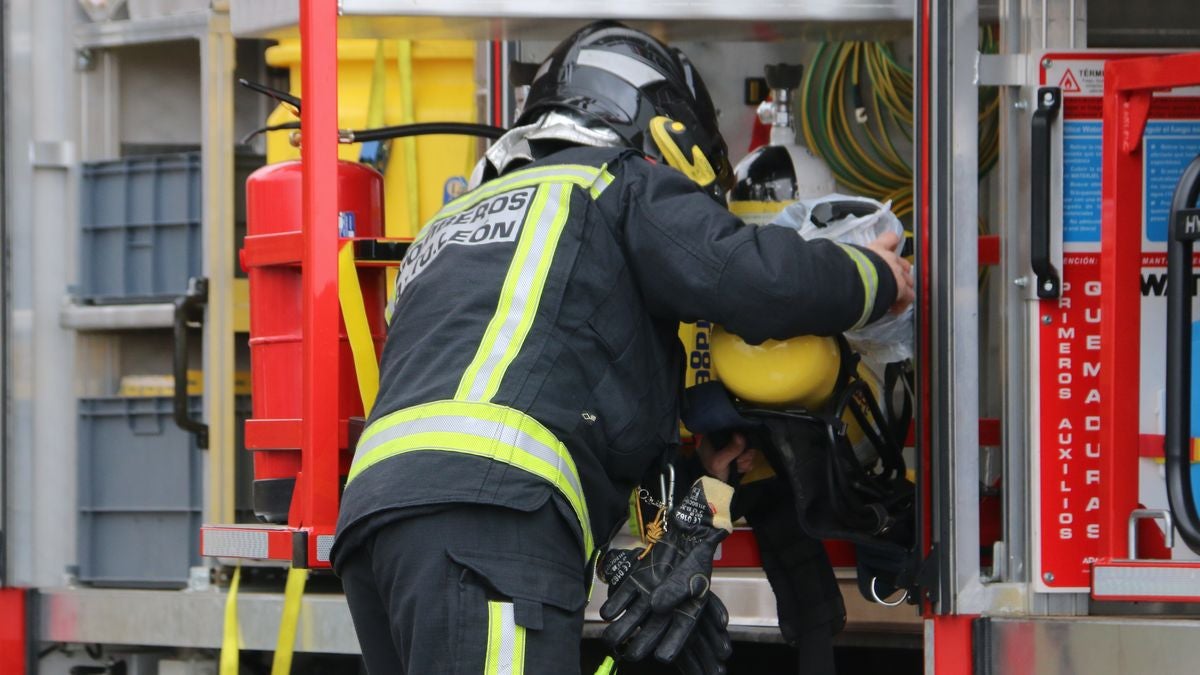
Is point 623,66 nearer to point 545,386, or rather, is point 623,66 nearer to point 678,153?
point 678,153

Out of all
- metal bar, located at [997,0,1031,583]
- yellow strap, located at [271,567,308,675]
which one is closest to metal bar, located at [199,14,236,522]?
yellow strap, located at [271,567,308,675]

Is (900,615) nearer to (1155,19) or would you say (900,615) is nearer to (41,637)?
(1155,19)

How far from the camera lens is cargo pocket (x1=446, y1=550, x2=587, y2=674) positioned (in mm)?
2209

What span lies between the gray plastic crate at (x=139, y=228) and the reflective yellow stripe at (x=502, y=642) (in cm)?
186

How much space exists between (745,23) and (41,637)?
219 centimetres

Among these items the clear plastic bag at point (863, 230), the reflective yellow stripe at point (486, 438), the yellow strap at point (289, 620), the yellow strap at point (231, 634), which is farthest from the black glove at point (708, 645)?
the yellow strap at point (231, 634)

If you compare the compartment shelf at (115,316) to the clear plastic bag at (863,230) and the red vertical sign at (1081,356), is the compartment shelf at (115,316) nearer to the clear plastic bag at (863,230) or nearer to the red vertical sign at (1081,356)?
the clear plastic bag at (863,230)

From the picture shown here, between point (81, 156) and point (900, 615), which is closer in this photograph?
point (900, 615)

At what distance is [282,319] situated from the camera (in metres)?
3.06

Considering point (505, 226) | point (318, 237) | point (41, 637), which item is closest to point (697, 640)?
point (505, 226)

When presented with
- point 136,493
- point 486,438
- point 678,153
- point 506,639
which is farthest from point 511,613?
point 136,493

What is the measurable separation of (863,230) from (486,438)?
93 centimetres

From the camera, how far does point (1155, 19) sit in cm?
303

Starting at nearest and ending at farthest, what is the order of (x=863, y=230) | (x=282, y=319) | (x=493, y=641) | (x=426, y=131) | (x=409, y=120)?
(x=493, y=641)
(x=863, y=230)
(x=282, y=319)
(x=426, y=131)
(x=409, y=120)
